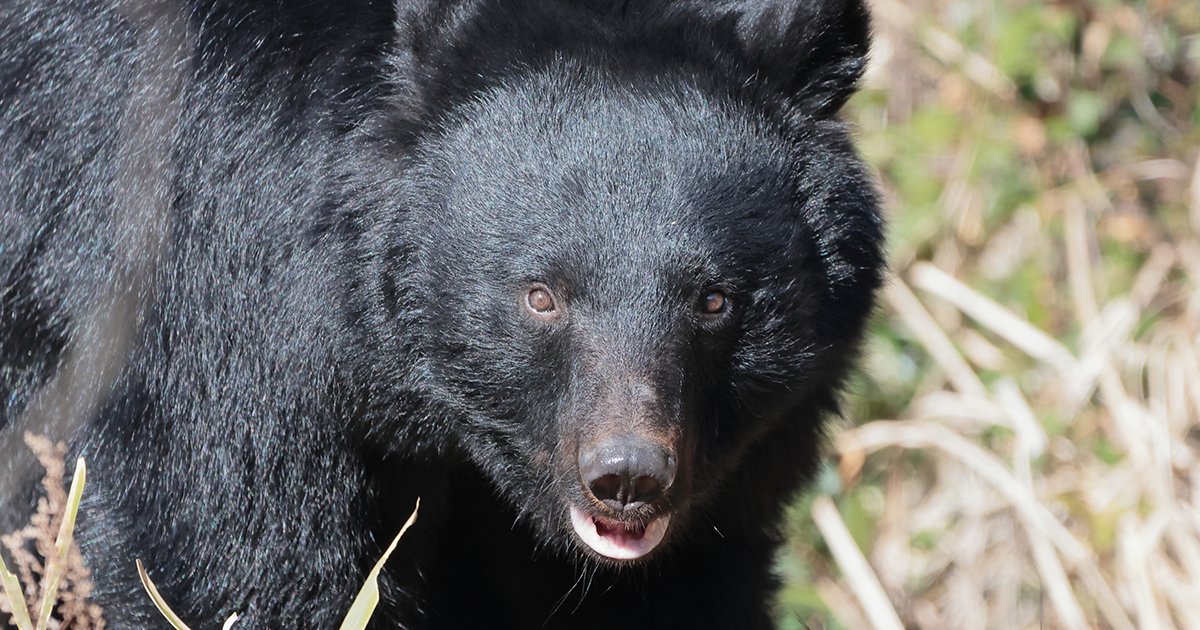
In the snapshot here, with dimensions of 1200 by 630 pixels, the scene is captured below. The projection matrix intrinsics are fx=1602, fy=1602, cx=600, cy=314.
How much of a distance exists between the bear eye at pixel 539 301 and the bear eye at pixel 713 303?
1.06 feet

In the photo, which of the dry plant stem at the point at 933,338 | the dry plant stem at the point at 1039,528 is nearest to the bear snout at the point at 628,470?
the dry plant stem at the point at 1039,528

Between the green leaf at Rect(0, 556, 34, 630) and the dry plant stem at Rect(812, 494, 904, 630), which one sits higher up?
the green leaf at Rect(0, 556, 34, 630)

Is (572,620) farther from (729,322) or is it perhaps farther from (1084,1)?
(1084,1)

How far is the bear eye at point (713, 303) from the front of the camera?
340cm

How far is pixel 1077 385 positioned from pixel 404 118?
3.34 meters

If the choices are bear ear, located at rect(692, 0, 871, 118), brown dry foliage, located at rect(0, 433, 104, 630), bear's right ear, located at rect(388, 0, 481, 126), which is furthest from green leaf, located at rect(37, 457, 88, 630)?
bear ear, located at rect(692, 0, 871, 118)

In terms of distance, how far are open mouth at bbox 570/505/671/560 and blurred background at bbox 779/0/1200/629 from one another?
1.96 meters

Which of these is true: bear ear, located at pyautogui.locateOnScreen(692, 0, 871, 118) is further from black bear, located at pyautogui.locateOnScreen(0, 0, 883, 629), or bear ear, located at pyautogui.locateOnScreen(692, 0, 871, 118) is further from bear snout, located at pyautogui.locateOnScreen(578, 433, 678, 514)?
bear snout, located at pyautogui.locateOnScreen(578, 433, 678, 514)

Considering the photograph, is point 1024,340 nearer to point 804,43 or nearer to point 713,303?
point 804,43

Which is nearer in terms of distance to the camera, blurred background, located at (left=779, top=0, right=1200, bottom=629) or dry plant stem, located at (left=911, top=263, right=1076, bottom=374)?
blurred background, located at (left=779, top=0, right=1200, bottom=629)

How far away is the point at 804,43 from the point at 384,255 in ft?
3.54

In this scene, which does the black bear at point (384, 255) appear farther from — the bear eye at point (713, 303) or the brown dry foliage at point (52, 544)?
the brown dry foliage at point (52, 544)

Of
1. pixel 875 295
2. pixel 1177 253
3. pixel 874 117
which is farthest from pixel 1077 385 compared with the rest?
pixel 875 295

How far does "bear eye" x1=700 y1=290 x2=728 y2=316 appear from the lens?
11.2 feet
